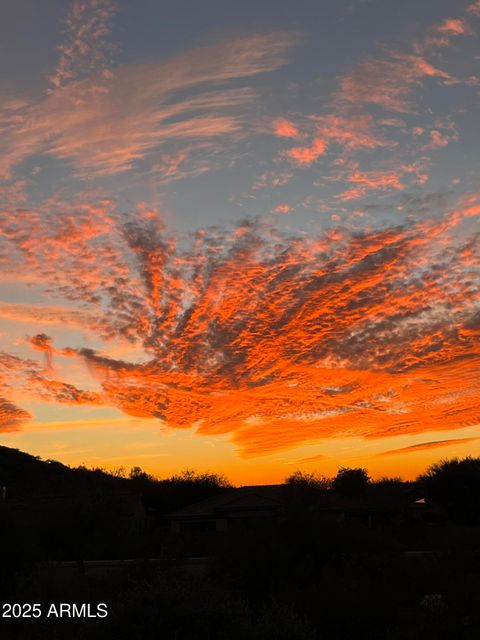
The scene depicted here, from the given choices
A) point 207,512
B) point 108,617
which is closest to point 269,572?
point 108,617

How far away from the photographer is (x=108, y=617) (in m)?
13.8

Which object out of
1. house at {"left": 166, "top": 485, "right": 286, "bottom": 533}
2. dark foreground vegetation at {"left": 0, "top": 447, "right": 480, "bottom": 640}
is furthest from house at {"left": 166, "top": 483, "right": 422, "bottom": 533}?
dark foreground vegetation at {"left": 0, "top": 447, "right": 480, "bottom": 640}

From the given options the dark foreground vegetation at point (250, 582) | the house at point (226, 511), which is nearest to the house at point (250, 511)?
the house at point (226, 511)

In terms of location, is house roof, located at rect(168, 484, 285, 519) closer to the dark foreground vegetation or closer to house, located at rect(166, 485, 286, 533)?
house, located at rect(166, 485, 286, 533)

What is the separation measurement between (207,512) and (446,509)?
888 inches

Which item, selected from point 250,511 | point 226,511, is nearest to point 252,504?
point 250,511

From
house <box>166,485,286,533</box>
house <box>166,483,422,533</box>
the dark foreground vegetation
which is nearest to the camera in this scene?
the dark foreground vegetation

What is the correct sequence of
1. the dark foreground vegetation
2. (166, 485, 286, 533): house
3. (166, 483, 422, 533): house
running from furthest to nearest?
(166, 485, 286, 533): house
(166, 483, 422, 533): house
the dark foreground vegetation

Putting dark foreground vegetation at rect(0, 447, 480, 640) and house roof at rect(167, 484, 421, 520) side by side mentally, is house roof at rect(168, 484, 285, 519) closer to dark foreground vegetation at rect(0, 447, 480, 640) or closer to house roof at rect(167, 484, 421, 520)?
house roof at rect(167, 484, 421, 520)

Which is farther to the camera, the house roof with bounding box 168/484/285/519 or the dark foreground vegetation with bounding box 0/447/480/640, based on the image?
the house roof with bounding box 168/484/285/519

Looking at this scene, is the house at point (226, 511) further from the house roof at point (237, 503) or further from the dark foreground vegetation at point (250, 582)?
the dark foreground vegetation at point (250, 582)

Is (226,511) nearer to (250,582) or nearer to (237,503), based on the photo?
(237,503)

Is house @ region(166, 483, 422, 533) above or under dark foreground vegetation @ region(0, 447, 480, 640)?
above

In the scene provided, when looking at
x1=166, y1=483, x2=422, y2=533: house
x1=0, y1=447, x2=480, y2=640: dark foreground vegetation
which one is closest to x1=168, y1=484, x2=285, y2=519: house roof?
x1=166, y1=483, x2=422, y2=533: house
